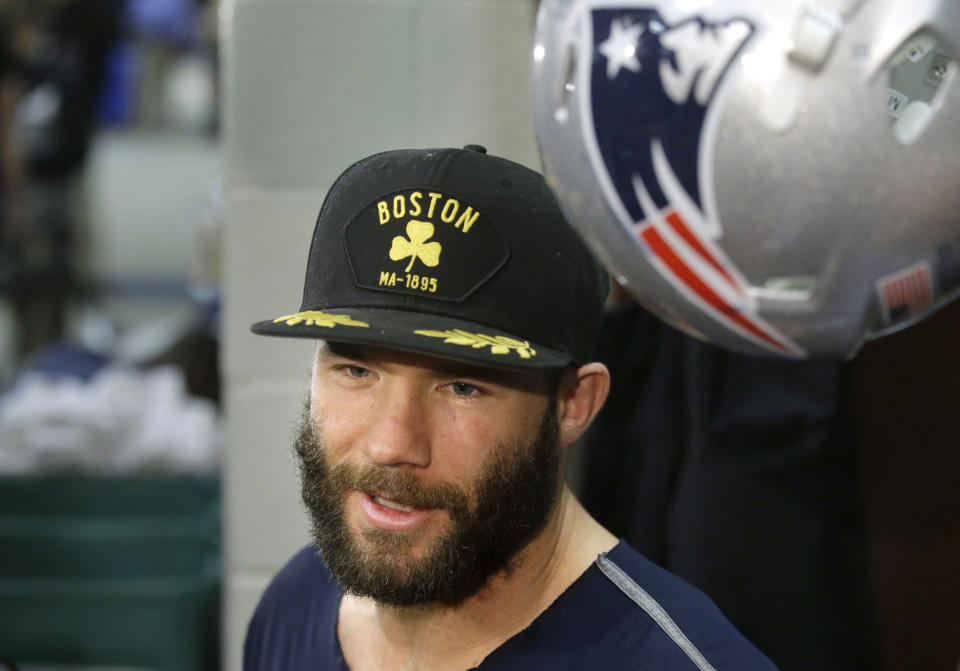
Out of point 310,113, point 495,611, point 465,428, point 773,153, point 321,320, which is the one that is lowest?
point 495,611

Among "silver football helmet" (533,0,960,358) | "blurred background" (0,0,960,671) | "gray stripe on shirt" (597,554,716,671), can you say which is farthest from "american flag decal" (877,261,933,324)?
"blurred background" (0,0,960,671)

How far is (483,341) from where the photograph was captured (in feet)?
4.26

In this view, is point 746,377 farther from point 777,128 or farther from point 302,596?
point 777,128

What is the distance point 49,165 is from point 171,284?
1.68m

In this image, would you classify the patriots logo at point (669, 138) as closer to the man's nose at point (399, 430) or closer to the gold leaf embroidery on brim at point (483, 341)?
the gold leaf embroidery on brim at point (483, 341)

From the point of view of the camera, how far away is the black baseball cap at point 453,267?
1325 millimetres

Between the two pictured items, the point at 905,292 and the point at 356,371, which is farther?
the point at 356,371

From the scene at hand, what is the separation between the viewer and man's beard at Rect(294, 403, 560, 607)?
1.39 m

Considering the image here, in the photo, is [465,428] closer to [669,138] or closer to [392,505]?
[392,505]

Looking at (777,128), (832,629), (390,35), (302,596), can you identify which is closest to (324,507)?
(302,596)

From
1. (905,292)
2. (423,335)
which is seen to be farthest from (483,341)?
(905,292)

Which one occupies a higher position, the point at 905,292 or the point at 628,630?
the point at 905,292

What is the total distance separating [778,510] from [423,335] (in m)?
1.11

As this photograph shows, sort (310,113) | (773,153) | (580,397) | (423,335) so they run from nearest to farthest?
(773,153) < (423,335) < (580,397) < (310,113)
